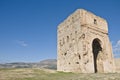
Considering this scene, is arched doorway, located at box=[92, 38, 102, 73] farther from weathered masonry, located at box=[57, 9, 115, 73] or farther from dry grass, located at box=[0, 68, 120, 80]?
dry grass, located at box=[0, 68, 120, 80]

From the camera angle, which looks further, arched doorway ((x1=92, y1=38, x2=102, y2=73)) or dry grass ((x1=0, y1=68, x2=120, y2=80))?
arched doorway ((x1=92, y1=38, x2=102, y2=73))

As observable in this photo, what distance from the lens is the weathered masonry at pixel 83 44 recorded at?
58.9 ft

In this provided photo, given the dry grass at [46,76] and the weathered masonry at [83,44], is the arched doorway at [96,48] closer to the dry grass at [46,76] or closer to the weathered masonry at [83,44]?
the weathered masonry at [83,44]

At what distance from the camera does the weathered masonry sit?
17953mm

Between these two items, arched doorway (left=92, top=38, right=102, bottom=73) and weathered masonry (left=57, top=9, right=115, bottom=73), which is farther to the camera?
arched doorway (left=92, top=38, right=102, bottom=73)

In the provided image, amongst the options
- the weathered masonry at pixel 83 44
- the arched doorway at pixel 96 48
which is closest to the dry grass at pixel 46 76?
the weathered masonry at pixel 83 44

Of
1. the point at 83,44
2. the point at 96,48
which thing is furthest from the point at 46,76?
the point at 96,48

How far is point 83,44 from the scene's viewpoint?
1805 centimetres

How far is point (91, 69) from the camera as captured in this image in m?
17.7

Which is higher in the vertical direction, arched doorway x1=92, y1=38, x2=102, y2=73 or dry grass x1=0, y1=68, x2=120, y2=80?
arched doorway x1=92, y1=38, x2=102, y2=73

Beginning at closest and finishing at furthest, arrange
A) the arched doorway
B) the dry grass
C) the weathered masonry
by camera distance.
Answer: the dry grass < the weathered masonry < the arched doorway

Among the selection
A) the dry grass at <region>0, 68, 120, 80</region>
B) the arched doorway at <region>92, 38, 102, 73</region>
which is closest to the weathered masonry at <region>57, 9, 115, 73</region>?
the arched doorway at <region>92, 38, 102, 73</region>

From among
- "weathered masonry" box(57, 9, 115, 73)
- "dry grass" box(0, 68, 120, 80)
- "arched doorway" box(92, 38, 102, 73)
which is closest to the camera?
"dry grass" box(0, 68, 120, 80)

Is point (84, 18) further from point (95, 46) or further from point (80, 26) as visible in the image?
point (95, 46)
